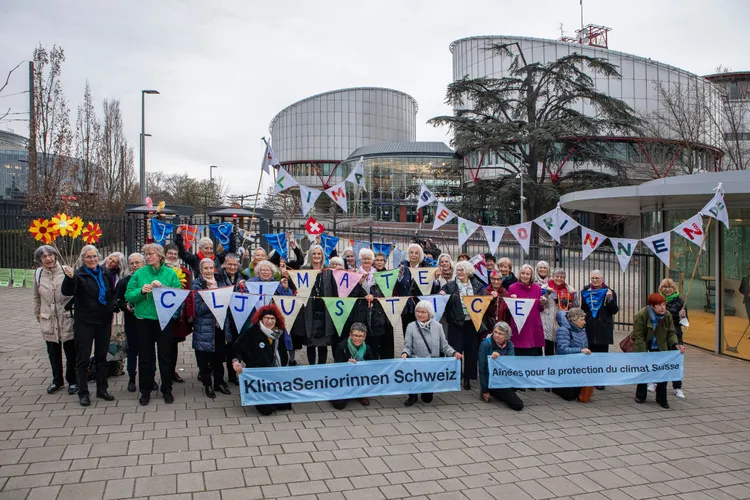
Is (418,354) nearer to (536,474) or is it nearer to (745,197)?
(536,474)

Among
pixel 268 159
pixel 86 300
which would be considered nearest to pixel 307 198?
pixel 268 159

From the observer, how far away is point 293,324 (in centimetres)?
732

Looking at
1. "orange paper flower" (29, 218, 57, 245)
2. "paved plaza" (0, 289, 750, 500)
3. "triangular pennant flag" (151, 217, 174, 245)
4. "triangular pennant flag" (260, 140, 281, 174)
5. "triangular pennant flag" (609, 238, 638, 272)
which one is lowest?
"paved plaza" (0, 289, 750, 500)

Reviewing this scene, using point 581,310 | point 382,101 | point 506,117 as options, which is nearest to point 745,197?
point 581,310

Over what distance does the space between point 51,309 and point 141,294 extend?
1.16 metres

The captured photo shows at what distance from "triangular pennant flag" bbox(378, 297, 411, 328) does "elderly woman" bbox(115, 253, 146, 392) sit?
3.14 meters

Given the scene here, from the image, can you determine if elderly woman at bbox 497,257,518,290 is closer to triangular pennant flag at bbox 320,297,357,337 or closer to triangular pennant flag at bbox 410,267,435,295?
triangular pennant flag at bbox 410,267,435,295

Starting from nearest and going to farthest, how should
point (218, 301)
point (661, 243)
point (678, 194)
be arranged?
point (218, 301), point (661, 243), point (678, 194)

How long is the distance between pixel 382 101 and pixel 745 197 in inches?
3691

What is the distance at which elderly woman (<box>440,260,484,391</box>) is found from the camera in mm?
7453

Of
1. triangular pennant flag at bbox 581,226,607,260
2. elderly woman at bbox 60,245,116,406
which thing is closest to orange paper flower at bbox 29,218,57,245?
elderly woman at bbox 60,245,116,406

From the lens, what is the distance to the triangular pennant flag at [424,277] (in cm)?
802

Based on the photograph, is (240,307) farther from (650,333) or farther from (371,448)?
(650,333)

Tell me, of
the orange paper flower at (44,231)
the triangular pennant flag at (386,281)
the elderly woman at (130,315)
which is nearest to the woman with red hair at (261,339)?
the elderly woman at (130,315)
